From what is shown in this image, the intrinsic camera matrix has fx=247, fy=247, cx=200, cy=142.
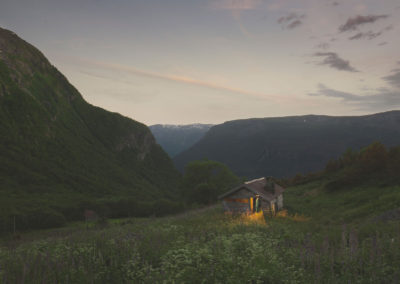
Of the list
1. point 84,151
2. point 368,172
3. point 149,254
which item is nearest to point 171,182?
point 84,151

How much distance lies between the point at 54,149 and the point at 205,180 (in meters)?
89.9

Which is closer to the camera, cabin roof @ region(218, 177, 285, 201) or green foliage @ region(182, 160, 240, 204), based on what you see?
cabin roof @ region(218, 177, 285, 201)

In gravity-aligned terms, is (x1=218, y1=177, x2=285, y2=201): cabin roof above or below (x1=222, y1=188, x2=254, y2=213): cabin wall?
above

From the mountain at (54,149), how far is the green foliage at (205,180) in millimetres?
28873

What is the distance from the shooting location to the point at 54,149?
4579 inches

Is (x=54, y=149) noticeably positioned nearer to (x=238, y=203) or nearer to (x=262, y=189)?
(x=238, y=203)

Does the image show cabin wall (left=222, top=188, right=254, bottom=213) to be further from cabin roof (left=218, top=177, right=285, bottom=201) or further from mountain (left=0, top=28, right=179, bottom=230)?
mountain (left=0, top=28, right=179, bottom=230)

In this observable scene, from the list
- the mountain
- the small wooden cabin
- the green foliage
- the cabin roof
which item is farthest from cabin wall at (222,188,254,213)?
the mountain

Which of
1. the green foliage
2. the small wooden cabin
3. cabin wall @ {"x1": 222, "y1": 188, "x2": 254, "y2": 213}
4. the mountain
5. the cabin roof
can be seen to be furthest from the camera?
the mountain

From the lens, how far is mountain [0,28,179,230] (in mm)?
83875

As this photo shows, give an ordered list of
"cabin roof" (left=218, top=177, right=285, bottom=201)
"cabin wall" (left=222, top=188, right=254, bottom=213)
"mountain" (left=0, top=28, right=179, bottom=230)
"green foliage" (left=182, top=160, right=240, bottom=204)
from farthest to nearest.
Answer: "mountain" (left=0, top=28, right=179, bottom=230) < "green foliage" (left=182, top=160, right=240, bottom=204) < "cabin wall" (left=222, top=188, right=254, bottom=213) < "cabin roof" (left=218, top=177, right=285, bottom=201)

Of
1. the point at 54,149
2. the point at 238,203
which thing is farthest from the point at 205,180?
the point at 54,149

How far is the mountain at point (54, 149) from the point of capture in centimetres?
8388

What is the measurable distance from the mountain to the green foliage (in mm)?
28873
